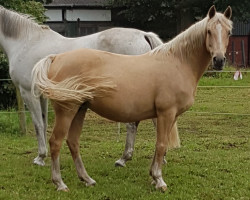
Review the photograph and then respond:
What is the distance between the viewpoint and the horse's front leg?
4375 mm

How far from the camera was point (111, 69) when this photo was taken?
14.3 feet

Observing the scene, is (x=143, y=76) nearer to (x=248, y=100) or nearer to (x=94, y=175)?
(x=94, y=175)

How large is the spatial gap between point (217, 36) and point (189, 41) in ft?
1.32

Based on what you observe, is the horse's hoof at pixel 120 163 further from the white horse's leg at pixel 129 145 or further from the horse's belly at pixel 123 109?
the horse's belly at pixel 123 109

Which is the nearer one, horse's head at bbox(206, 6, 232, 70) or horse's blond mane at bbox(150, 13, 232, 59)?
horse's head at bbox(206, 6, 232, 70)

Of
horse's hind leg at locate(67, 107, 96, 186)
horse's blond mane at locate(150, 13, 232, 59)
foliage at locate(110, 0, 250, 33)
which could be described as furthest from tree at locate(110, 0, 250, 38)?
horse's hind leg at locate(67, 107, 96, 186)

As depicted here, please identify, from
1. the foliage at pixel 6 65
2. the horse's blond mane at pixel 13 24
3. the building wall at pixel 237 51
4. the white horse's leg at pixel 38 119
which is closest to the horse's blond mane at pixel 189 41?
the white horse's leg at pixel 38 119

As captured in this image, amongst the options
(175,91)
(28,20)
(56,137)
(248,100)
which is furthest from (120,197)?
(248,100)

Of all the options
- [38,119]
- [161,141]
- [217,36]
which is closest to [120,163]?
[38,119]

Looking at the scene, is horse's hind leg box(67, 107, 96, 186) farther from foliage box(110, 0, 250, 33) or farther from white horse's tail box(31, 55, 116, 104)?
foliage box(110, 0, 250, 33)

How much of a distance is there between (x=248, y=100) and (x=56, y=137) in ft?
25.1

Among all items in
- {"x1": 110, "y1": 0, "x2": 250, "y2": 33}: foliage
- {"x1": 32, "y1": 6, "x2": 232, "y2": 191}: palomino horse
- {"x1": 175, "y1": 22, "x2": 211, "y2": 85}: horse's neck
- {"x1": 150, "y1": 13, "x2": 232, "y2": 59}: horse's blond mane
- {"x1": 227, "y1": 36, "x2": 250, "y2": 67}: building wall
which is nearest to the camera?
{"x1": 32, "y1": 6, "x2": 232, "y2": 191}: palomino horse

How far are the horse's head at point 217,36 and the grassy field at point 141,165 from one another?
1312 mm

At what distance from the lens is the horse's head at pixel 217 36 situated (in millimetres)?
4109
